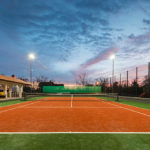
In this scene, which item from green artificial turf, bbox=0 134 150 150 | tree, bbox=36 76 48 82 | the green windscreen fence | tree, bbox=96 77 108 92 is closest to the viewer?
green artificial turf, bbox=0 134 150 150

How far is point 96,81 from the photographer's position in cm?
5184

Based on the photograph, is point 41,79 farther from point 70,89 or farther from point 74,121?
point 74,121

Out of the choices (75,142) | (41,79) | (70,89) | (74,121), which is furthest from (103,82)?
(75,142)

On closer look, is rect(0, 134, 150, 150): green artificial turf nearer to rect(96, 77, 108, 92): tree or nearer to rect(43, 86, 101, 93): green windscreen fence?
rect(96, 77, 108, 92): tree

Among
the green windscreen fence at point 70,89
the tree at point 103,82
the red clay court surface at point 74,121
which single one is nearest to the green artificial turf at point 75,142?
the red clay court surface at point 74,121

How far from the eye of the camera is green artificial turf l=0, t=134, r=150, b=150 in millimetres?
3988

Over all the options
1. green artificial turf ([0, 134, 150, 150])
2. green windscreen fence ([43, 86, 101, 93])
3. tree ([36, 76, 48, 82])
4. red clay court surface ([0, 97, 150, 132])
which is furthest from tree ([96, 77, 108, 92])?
green artificial turf ([0, 134, 150, 150])

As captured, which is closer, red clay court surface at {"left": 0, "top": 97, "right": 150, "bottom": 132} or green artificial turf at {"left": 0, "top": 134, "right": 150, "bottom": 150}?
green artificial turf at {"left": 0, "top": 134, "right": 150, "bottom": 150}

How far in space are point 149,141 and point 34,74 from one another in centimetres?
6972

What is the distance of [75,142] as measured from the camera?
171 inches

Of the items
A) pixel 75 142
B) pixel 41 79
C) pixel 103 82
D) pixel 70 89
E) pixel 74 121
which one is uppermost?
pixel 41 79

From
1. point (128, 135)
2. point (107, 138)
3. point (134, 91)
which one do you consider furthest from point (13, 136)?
point (134, 91)

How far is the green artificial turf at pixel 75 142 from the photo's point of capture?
3.99 meters

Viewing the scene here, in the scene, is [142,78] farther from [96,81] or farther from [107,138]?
[96,81]
